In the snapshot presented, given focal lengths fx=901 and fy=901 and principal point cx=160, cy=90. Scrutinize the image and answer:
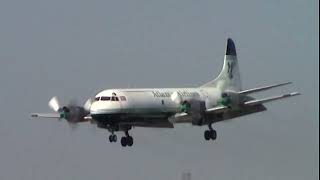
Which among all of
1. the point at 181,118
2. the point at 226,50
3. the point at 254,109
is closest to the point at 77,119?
the point at 181,118

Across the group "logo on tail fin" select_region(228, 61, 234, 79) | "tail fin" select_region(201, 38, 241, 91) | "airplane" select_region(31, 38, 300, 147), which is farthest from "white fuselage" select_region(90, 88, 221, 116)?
"logo on tail fin" select_region(228, 61, 234, 79)

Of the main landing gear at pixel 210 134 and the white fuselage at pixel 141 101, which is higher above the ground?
the white fuselage at pixel 141 101

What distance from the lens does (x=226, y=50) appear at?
11106 cm

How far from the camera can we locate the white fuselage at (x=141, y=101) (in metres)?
87.9

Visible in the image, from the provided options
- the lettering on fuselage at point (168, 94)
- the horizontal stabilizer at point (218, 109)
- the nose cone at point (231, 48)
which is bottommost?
the horizontal stabilizer at point (218, 109)

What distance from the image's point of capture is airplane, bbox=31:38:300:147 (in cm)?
8812

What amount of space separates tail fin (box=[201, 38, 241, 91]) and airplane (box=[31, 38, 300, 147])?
272 inches

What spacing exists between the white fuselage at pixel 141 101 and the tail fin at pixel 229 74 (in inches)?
269

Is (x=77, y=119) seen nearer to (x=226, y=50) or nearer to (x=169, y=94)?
(x=169, y=94)

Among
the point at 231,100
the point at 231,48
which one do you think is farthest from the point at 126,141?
the point at 231,48

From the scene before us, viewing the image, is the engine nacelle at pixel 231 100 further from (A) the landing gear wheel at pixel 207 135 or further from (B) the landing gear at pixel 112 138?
(B) the landing gear at pixel 112 138

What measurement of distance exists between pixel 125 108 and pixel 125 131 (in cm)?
519

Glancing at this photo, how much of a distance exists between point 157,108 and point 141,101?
2490mm

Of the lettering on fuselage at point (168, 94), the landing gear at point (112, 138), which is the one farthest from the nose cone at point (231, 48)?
the landing gear at point (112, 138)
